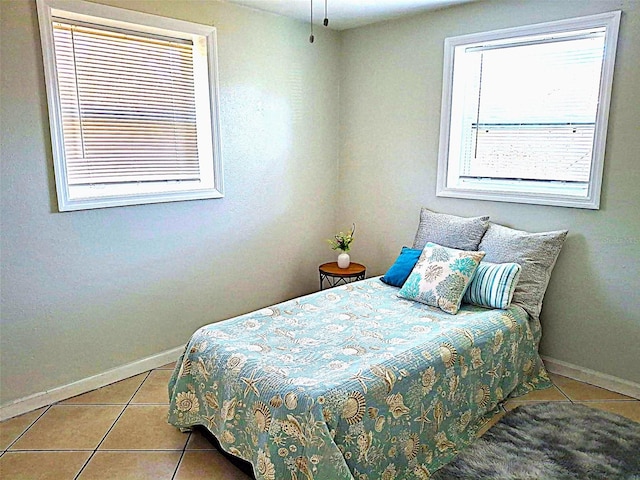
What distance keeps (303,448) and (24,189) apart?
1899 millimetres

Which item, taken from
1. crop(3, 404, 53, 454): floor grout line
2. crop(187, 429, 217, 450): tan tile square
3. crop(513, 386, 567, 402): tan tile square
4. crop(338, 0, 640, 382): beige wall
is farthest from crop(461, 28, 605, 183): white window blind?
crop(3, 404, 53, 454): floor grout line

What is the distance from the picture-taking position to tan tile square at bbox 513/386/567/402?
9.00ft

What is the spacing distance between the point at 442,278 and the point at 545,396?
2.95 ft

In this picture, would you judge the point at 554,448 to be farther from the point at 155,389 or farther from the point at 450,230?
the point at 155,389

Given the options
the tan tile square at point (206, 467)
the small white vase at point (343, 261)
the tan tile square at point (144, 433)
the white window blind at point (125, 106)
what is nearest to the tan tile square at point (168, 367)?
the tan tile square at point (144, 433)

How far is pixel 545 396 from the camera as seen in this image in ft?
9.12

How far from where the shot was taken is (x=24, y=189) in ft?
8.08

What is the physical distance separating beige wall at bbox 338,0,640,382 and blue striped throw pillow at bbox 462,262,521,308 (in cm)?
43

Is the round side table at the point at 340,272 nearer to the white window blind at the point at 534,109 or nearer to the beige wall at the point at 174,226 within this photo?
the beige wall at the point at 174,226

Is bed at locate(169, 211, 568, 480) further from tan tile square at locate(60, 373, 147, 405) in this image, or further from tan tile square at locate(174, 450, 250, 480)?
tan tile square at locate(60, 373, 147, 405)

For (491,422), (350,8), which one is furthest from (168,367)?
(350,8)

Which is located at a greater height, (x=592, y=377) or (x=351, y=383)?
(x=351, y=383)

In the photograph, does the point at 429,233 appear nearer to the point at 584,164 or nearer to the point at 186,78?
the point at 584,164

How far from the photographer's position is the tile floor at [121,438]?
2.18m
